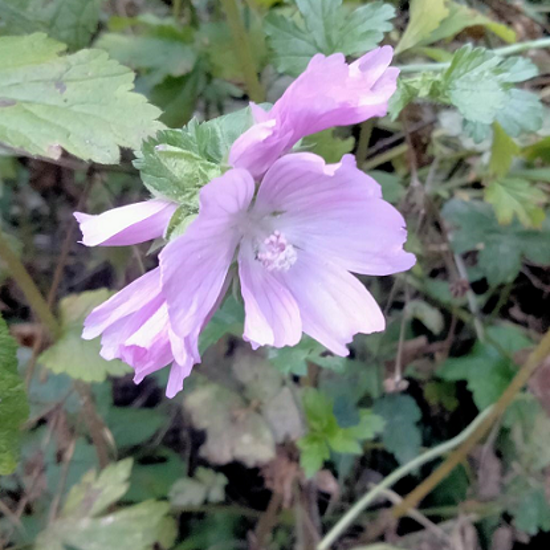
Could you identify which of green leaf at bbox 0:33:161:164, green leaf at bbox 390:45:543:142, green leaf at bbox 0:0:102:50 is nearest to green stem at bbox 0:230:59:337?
green leaf at bbox 0:33:161:164

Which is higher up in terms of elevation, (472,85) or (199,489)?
(472,85)

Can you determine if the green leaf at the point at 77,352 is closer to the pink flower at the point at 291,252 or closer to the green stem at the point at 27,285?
the green stem at the point at 27,285

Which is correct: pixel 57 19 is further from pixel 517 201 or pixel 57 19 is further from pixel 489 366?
pixel 489 366

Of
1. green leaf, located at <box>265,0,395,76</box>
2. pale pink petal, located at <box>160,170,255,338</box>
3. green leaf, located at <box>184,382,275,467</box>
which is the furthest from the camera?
green leaf, located at <box>184,382,275,467</box>

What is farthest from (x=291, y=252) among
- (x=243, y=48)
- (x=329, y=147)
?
(x=243, y=48)

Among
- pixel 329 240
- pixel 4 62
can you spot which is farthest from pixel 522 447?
pixel 4 62

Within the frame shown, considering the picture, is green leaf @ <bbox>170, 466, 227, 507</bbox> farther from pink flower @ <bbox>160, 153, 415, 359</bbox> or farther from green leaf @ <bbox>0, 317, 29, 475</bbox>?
pink flower @ <bbox>160, 153, 415, 359</bbox>
